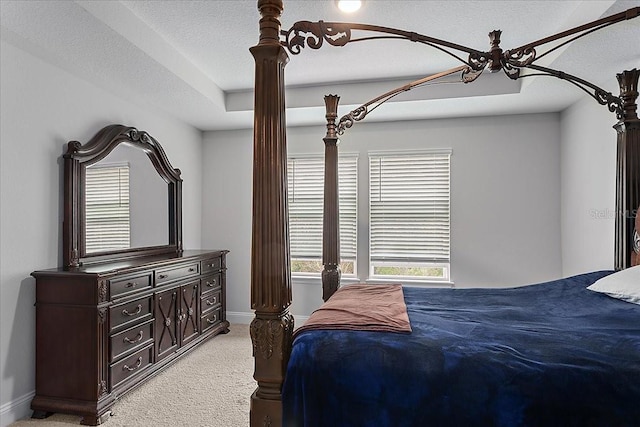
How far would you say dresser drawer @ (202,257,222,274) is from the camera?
422 centimetres

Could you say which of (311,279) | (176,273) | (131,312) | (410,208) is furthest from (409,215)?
(131,312)

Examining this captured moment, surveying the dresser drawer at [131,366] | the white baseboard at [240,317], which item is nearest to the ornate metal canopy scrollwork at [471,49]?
the dresser drawer at [131,366]

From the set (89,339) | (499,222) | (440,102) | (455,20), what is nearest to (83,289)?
(89,339)

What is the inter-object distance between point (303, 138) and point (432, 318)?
3473mm

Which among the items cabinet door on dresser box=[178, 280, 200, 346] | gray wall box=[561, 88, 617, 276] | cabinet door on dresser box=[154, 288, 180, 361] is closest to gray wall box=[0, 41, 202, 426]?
cabinet door on dresser box=[154, 288, 180, 361]

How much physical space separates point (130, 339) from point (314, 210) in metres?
2.61

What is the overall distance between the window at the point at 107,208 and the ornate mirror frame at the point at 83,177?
0.06 metres

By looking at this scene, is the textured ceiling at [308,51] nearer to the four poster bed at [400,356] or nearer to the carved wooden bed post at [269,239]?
the four poster bed at [400,356]

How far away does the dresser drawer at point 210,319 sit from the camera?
4.19 metres

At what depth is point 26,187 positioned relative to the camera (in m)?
2.76

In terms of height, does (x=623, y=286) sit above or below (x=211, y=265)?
above

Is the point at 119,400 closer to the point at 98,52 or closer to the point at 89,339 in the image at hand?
the point at 89,339

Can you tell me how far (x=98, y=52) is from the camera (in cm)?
278

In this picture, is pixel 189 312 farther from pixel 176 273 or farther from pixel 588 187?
pixel 588 187
